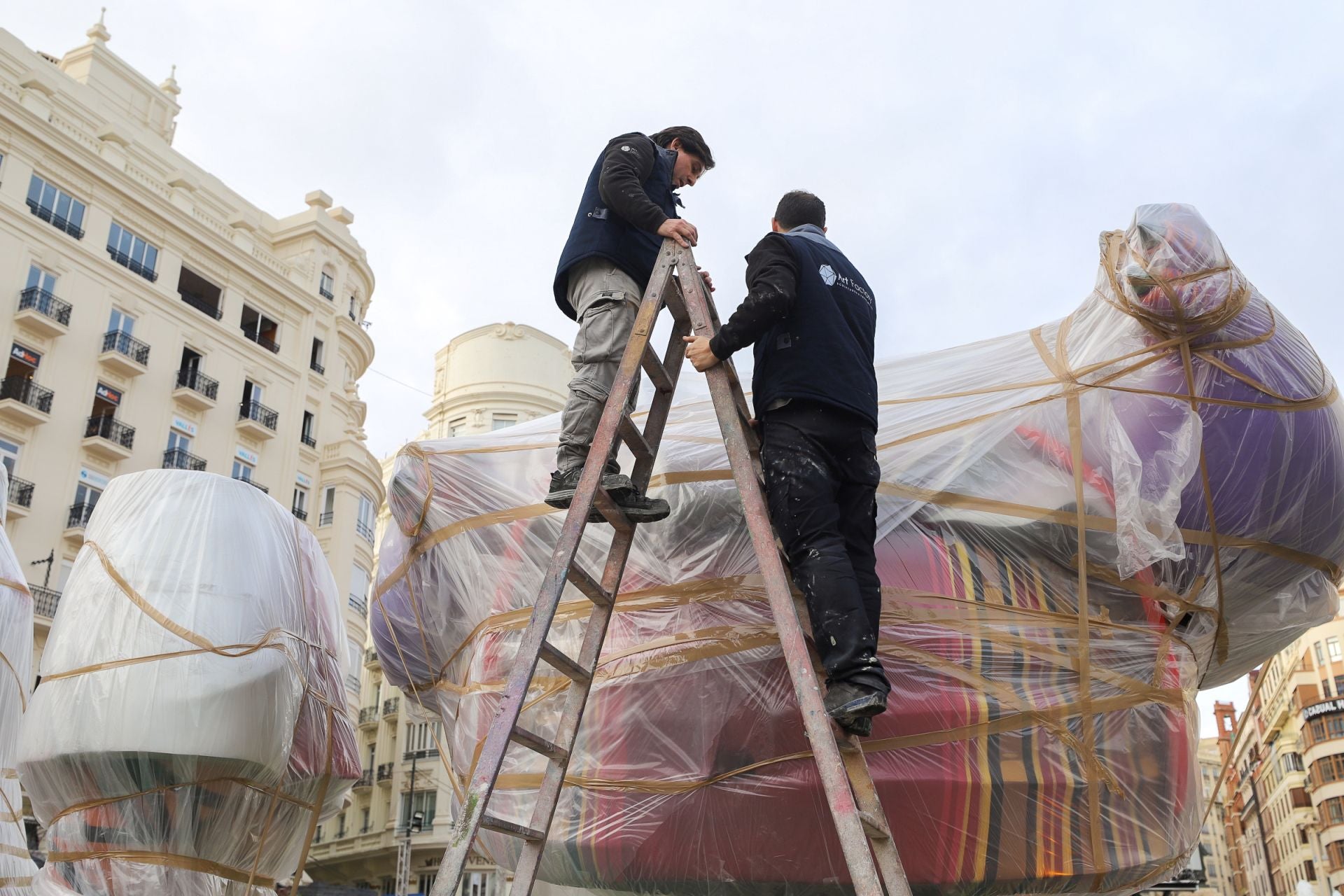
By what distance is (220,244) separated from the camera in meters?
30.2

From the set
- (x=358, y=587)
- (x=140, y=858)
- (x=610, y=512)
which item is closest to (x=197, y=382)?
(x=358, y=587)

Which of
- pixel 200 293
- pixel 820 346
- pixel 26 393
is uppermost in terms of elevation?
pixel 200 293

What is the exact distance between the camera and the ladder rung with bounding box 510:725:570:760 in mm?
3076

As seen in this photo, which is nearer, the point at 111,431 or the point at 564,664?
the point at 564,664

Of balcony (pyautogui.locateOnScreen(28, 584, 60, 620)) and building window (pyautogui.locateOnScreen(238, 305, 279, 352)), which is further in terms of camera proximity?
building window (pyautogui.locateOnScreen(238, 305, 279, 352))

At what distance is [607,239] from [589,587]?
1.29 meters

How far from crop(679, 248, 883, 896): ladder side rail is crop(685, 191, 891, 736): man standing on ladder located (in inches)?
3.5

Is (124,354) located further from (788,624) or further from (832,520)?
(788,624)

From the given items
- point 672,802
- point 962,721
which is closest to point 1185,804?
point 962,721

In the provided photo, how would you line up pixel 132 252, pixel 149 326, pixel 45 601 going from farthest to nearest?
pixel 132 252 → pixel 149 326 → pixel 45 601

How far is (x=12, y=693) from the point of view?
23.1 feet

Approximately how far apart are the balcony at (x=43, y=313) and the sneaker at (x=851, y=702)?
1032 inches

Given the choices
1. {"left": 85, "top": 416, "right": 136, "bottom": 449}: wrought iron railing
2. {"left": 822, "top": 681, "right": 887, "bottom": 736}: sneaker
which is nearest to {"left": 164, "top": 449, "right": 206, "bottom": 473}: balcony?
{"left": 85, "top": 416, "right": 136, "bottom": 449}: wrought iron railing

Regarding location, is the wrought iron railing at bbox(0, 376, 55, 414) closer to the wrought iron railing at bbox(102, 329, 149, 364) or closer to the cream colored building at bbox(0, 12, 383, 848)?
the cream colored building at bbox(0, 12, 383, 848)
